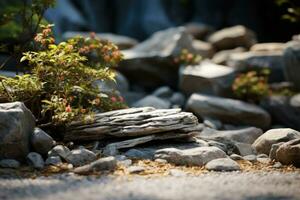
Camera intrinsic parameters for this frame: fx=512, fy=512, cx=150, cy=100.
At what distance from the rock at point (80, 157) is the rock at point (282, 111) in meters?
6.93

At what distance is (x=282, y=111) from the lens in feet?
42.6

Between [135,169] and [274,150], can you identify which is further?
[274,150]

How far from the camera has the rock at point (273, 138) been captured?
8.30 meters

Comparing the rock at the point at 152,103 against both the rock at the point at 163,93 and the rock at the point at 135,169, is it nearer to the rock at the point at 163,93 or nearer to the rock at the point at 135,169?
the rock at the point at 163,93

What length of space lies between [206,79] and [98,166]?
7635 mm

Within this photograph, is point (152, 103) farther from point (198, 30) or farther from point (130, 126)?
point (198, 30)

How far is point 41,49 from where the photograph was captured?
9.02m

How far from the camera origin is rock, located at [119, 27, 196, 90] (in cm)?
1524

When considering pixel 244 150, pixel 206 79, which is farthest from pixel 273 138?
pixel 206 79

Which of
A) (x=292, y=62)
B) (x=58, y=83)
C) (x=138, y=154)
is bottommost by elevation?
(x=138, y=154)

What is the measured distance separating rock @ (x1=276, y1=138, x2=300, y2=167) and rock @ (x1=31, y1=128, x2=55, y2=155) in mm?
3394

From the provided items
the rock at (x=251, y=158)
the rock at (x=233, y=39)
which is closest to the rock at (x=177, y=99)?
the rock at (x=233, y=39)

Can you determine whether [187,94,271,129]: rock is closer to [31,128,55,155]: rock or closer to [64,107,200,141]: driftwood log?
[64,107,200,141]: driftwood log

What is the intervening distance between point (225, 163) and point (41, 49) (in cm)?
394
